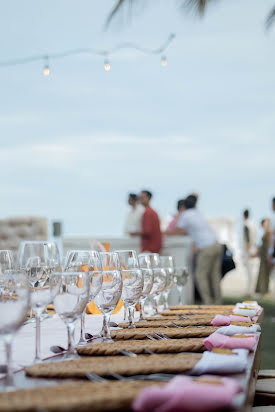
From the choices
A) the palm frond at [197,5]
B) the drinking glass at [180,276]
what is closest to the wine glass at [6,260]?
the drinking glass at [180,276]

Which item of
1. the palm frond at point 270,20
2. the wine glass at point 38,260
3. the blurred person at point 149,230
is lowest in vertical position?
the wine glass at point 38,260

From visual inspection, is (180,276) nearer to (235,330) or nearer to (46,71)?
(235,330)

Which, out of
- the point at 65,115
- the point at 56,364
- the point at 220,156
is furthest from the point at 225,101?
the point at 56,364

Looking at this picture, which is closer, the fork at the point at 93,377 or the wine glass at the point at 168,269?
the fork at the point at 93,377

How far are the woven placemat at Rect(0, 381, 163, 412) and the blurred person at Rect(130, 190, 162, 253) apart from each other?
201 inches

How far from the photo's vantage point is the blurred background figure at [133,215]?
276 inches

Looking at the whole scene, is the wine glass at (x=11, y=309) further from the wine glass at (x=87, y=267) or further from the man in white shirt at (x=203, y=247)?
the man in white shirt at (x=203, y=247)

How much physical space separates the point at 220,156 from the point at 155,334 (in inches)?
689

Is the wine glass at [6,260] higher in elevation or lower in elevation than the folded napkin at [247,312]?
higher

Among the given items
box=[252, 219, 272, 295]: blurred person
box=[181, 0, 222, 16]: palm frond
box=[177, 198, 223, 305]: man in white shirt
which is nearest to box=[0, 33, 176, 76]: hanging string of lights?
box=[181, 0, 222, 16]: palm frond

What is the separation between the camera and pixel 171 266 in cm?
217

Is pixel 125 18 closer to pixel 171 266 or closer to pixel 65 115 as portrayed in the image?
pixel 171 266

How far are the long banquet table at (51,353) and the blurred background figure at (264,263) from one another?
259 inches

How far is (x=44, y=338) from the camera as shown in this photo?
4.66 ft
